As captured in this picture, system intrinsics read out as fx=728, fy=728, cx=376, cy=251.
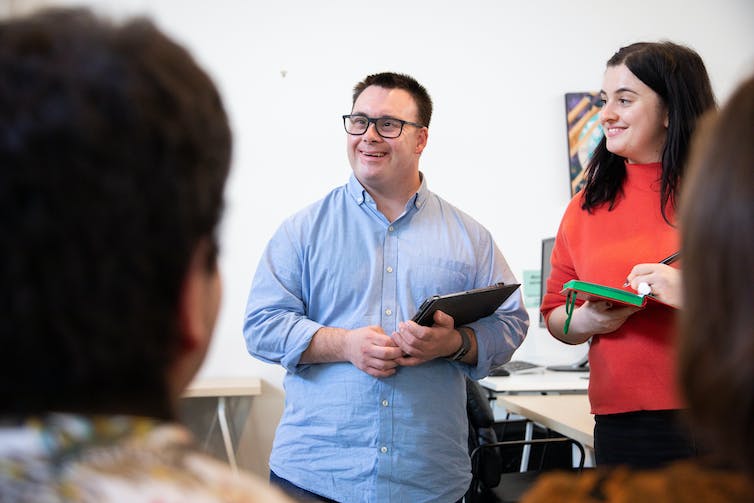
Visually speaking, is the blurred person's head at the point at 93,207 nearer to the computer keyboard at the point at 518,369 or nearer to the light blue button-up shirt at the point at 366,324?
the light blue button-up shirt at the point at 366,324

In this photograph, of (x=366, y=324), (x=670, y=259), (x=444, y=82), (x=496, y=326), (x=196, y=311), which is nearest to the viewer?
(x=196, y=311)

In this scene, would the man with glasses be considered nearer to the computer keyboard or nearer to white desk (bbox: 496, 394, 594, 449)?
white desk (bbox: 496, 394, 594, 449)

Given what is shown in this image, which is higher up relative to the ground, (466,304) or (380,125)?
(380,125)

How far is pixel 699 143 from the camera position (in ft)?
Result: 2.31

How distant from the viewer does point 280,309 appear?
205cm

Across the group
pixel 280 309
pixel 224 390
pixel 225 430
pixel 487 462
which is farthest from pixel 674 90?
pixel 225 430

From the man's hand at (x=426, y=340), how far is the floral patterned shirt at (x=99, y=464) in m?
1.28

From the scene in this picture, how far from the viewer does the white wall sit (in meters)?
4.36

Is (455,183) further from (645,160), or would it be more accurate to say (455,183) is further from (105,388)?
(105,388)

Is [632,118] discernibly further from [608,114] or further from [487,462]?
[487,462]

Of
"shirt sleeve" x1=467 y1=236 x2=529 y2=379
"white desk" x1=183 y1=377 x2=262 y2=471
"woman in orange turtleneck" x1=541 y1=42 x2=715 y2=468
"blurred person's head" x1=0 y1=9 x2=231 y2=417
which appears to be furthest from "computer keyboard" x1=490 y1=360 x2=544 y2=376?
"blurred person's head" x1=0 y1=9 x2=231 y2=417

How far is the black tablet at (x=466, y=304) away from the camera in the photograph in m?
1.82

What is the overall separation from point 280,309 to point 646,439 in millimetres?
1005

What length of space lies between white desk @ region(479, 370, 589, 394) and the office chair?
36 centimetres
